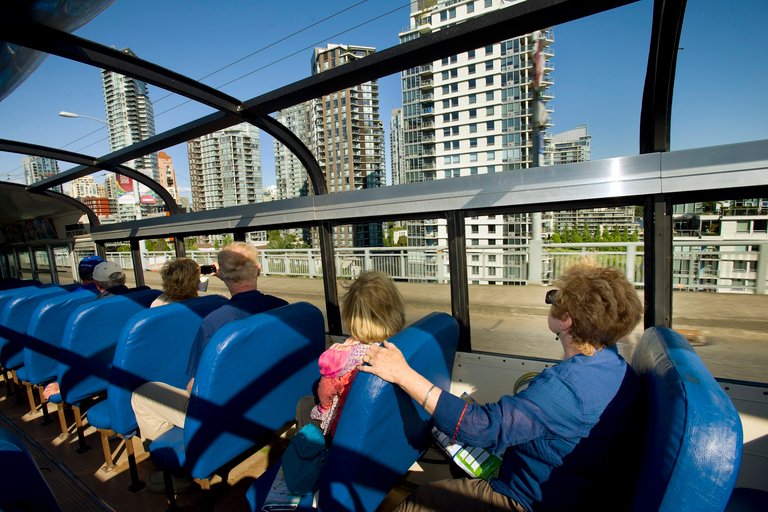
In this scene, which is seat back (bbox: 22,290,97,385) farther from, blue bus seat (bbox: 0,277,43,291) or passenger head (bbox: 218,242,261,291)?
blue bus seat (bbox: 0,277,43,291)

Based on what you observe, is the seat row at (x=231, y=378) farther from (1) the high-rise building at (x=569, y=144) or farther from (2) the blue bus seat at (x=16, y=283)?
(2) the blue bus seat at (x=16, y=283)

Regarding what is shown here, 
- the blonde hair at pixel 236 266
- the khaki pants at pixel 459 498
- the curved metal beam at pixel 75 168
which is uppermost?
the curved metal beam at pixel 75 168

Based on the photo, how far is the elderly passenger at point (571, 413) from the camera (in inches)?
46.4

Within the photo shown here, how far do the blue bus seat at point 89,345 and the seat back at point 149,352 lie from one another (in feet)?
1.16

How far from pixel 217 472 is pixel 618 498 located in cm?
187

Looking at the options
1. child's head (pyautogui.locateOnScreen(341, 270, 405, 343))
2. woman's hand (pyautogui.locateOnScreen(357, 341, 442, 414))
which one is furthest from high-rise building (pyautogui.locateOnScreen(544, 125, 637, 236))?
woman's hand (pyautogui.locateOnScreen(357, 341, 442, 414))

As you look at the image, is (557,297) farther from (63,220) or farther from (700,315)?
(63,220)

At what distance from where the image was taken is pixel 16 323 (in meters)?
3.54

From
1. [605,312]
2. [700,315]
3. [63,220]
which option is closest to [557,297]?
[605,312]

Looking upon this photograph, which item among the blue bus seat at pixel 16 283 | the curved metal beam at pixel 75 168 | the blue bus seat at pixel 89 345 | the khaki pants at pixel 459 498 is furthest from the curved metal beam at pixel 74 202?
the khaki pants at pixel 459 498

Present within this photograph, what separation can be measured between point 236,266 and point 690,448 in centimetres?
247

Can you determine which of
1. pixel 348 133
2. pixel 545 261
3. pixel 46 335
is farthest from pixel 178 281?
pixel 348 133

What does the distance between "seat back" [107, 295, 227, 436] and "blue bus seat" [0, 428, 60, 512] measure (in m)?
1.00

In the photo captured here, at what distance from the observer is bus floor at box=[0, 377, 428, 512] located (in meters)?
2.28
